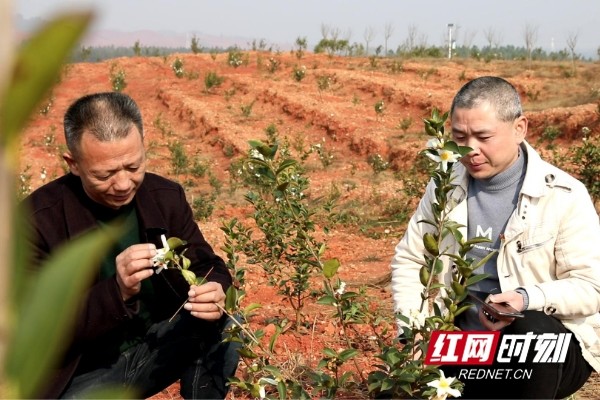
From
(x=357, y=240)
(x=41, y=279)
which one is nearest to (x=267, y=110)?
(x=357, y=240)

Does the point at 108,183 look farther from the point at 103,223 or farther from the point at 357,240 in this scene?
the point at 357,240

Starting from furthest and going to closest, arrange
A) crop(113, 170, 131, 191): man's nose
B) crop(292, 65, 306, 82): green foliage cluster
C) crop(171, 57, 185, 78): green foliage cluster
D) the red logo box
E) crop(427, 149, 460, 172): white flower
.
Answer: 1. crop(171, 57, 185, 78): green foliage cluster
2. crop(292, 65, 306, 82): green foliage cluster
3. crop(113, 170, 131, 191): man's nose
4. the red logo box
5. crop(427, 149, 460, 172): white flower

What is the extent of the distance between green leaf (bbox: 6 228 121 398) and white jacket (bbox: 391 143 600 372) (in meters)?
2.33

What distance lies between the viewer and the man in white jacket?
2404 mm

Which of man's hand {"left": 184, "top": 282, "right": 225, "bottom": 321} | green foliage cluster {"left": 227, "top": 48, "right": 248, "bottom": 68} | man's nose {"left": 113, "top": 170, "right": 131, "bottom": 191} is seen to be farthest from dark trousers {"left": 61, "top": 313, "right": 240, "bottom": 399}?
green foliage cluster {"left": 227, "top": 48, "right": 248, "bottom": 68}

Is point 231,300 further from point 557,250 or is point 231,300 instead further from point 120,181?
point 557,250

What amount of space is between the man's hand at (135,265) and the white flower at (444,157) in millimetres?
834

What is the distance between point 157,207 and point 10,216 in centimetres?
246

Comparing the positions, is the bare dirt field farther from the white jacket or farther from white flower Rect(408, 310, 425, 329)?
white flower Rect(408, 310, 425, 329)

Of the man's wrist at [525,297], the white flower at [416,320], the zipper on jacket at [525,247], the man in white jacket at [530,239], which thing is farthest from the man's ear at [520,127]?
the white flower at [416,320]

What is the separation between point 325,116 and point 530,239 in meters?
10.9

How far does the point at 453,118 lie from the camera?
99.5 inches

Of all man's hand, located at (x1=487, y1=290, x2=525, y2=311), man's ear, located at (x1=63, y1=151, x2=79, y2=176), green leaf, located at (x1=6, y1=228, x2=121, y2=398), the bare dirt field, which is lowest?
the bare dirt field

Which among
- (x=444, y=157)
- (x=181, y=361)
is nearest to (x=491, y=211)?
(x=444, y=157)
